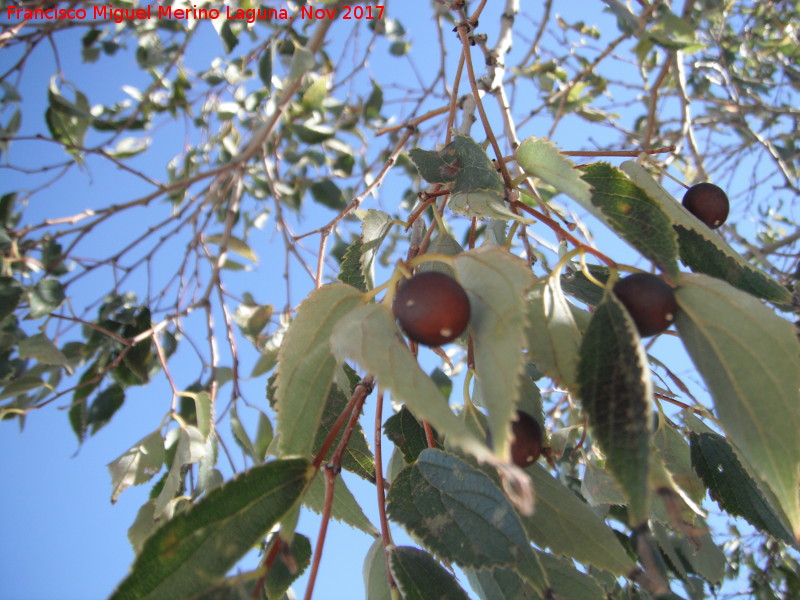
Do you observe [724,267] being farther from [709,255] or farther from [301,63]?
[301,63]

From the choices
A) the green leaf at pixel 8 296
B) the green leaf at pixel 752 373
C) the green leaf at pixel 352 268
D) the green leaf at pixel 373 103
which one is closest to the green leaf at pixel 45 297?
the green leaf at pixel 8 296

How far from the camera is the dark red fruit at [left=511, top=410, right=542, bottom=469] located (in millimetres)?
584

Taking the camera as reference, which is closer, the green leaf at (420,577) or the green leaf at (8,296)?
the green leaf at (420,577)

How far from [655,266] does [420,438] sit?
41 centimetres

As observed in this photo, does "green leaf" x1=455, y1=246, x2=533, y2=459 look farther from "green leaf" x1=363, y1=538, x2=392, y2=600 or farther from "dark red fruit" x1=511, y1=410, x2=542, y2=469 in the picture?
"green leaf" x1=363, y1=538, x2=392, y2=600

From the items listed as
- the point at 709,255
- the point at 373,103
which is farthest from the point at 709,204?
the point at 373,103

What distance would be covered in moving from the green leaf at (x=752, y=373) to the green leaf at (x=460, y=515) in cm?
20

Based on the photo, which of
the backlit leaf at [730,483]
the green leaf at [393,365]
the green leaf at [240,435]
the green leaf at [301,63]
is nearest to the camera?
the green leaf at [393,365]

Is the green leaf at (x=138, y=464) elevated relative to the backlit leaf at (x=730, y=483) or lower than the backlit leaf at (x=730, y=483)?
elevated

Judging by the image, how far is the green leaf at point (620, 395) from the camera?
420 millimetres

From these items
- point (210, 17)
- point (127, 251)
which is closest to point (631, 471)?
point (210, 17)

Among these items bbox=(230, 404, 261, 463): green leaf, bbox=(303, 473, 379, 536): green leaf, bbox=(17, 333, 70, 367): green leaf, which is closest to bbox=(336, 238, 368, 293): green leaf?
bbox=(303, 473, 379, 536): green leaf

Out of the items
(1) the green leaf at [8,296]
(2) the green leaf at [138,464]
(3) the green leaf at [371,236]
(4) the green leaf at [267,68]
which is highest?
(4) the green leaf at [267,68]

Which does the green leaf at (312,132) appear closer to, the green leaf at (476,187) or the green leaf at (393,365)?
the green leaf at (476,187)
